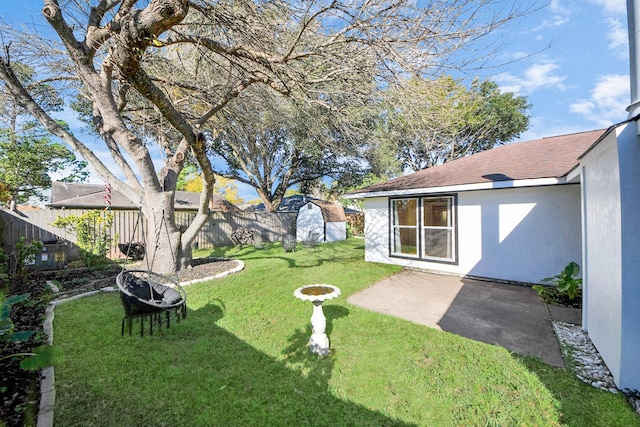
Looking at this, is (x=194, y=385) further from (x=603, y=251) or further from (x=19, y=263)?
(x=19, y=263)

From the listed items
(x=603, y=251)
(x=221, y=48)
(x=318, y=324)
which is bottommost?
(x=318, y=324)

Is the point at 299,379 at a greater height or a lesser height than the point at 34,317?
lesser

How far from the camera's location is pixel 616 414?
2170 millimetres

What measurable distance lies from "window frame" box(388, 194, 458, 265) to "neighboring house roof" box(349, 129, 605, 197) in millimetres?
420

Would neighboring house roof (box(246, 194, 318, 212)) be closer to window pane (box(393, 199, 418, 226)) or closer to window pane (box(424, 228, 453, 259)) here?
window pane (box(393, 199, 418, 226))

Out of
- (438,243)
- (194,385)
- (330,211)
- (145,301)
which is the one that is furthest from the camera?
(330,211)

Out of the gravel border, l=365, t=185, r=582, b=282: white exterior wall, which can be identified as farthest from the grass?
l=365, t=185, r=582, b=282: white exterior wall

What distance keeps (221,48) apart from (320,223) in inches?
433

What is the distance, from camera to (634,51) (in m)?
2.29

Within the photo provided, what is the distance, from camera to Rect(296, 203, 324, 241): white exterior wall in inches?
576

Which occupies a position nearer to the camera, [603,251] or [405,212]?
[603,251]

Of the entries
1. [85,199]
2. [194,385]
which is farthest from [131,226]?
[194,385]

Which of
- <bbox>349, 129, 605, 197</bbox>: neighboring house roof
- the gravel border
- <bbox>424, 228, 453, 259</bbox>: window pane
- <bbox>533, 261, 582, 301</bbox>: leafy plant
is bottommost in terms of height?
the gravel border

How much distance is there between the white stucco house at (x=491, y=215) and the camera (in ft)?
18.5
